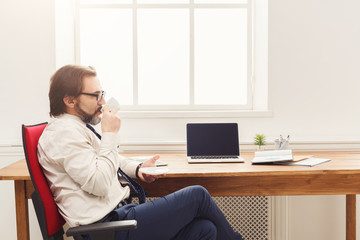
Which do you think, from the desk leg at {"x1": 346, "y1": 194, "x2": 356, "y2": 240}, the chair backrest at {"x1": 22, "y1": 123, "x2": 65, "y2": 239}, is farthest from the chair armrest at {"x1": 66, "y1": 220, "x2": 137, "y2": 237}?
the desk leg at {"x1": 346, "y1": 194, "x2": 356, "y2": 240}

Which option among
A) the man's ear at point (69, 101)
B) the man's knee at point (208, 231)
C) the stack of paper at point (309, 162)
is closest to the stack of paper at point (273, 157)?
the stack of paper at point (309, 162)

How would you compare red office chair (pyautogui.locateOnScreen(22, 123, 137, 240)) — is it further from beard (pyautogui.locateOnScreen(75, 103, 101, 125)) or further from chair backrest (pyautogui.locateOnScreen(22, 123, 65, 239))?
beard (pyautogui.locateOnScreen(75, 103, 101, 125))

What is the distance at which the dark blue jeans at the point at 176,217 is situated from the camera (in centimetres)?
154

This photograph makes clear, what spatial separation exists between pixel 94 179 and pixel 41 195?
0.65ft

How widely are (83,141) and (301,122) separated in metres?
1.63

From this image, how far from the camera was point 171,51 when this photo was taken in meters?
2.78

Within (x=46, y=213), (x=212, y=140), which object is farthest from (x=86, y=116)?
(x=212, y=140)

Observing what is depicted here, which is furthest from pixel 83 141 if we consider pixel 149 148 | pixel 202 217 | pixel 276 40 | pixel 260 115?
pixel 276 40

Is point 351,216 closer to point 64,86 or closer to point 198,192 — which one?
point 198,192

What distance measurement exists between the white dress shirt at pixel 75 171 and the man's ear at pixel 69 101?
0.32 ft

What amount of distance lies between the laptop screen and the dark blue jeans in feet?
1.95

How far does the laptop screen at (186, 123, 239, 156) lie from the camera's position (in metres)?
2.22

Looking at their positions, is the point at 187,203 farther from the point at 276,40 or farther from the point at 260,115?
the point at 276,40

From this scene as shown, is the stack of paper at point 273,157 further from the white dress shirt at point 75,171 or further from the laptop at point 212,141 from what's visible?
the white dress shirt at point 75,171
